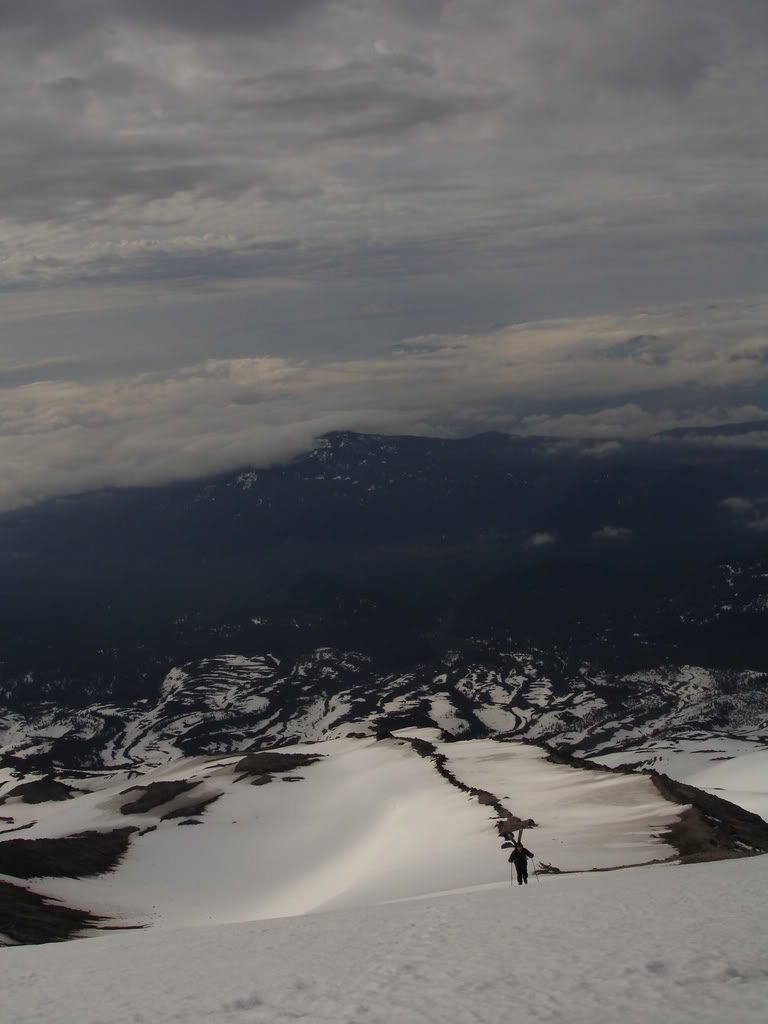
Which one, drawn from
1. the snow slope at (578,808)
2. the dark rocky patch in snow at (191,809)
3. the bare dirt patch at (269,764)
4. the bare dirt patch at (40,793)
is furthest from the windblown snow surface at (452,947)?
the bare dirt patch at (40,793)

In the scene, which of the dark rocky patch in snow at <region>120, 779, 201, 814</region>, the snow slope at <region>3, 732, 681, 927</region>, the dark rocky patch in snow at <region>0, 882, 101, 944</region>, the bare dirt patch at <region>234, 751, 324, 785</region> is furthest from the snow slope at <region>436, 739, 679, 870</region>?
the dark rocky patch in snow at <region>120, 779, 201, 814</region>

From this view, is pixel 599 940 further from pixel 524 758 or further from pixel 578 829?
pixel 524 758

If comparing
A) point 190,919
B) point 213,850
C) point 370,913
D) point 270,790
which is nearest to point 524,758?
point 270,790

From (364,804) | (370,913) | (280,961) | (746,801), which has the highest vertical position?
(280,961)

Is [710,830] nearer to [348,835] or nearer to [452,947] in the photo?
[452,947]

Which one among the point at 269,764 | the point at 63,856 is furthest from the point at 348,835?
the point at 269,764

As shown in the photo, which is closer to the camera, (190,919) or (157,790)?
A: (190,919)

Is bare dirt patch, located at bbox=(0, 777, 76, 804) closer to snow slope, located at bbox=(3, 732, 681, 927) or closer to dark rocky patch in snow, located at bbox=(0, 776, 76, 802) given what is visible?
dark rocky patch in snow, located at bbox=(0, 776, 76, 802)
